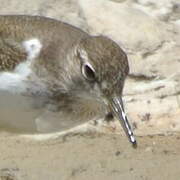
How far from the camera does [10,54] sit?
4.86 m

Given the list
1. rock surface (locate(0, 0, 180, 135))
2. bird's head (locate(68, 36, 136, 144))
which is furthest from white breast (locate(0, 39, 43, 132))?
rock surface (locate(0, 0, 180, 135))

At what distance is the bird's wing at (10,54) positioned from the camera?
483 centimetres

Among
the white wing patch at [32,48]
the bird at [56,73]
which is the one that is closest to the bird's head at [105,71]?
the bird at [56,73]

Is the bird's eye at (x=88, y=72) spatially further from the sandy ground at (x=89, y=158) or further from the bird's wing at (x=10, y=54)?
the sandy ground at (x=89, y=158)

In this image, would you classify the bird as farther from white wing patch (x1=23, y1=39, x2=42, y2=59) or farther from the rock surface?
the rock surface

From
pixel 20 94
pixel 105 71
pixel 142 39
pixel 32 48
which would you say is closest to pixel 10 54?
pixel 32 48

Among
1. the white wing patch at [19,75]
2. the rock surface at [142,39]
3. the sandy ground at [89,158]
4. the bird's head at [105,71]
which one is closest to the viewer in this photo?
the bird's head at [105,71]

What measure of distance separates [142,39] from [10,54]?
151cm

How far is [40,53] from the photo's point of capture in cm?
485

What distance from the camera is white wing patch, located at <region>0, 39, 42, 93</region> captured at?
4.75m

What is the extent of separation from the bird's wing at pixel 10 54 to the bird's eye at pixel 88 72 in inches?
14.0

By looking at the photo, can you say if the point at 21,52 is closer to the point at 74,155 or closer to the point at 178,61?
the point at 74,155

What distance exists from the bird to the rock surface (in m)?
0.77

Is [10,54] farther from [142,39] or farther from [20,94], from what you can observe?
[142,39]
